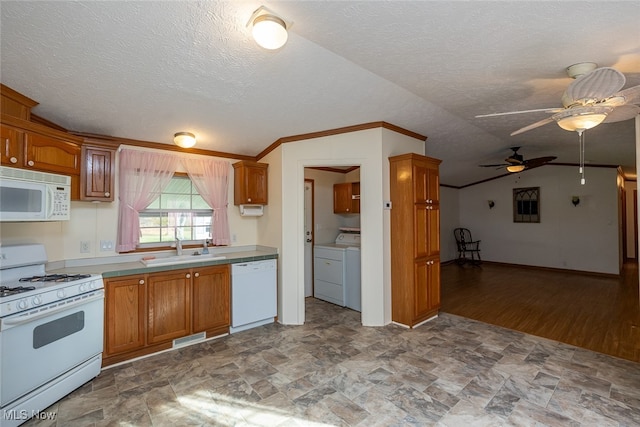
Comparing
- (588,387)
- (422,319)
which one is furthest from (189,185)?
(588,387)

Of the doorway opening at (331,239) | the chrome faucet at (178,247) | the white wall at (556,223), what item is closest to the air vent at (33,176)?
the chrome faucet at (178,247)

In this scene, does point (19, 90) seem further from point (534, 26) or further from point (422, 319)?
point (422, 319)

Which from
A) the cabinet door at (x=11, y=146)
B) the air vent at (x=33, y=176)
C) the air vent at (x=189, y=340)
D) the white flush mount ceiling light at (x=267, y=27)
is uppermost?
the white flush mount ceiling light at (x=267, y=27)

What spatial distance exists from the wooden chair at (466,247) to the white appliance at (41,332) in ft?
27.1

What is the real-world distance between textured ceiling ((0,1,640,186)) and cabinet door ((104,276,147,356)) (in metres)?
1.65

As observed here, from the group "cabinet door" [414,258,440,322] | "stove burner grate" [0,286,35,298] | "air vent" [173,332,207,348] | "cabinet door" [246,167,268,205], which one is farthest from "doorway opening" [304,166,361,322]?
"stove burner grate" [0,286,35,298]

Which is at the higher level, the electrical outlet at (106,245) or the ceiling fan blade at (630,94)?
the ceiling fan blade at (630,94)

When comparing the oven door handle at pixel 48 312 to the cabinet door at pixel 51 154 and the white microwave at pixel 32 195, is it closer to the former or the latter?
the white microwave at pixel 32 195

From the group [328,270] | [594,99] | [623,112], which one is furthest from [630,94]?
[328,270]

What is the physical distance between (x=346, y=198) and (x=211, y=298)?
2833 mm

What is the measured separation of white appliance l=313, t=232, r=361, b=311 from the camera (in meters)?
4.22

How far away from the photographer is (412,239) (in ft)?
11.4

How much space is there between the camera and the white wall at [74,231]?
98.9 inches

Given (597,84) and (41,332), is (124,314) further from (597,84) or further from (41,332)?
(597,84)
